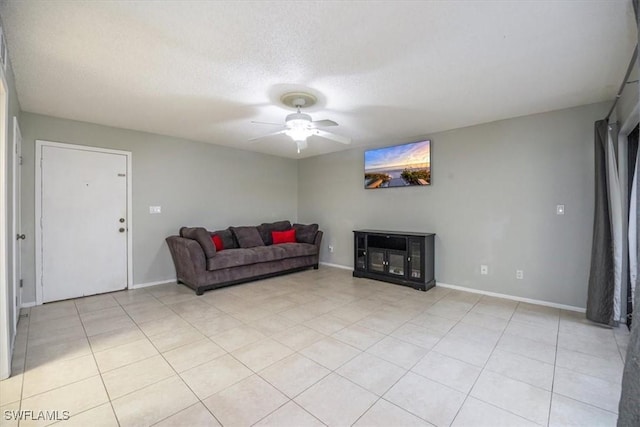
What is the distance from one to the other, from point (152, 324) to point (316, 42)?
3150 mm

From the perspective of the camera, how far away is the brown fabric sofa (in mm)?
4047

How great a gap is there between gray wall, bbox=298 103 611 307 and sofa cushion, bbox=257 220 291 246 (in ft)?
6.63

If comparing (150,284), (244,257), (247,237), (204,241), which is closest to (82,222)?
(150,284)

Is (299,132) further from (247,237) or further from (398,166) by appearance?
(247,237)

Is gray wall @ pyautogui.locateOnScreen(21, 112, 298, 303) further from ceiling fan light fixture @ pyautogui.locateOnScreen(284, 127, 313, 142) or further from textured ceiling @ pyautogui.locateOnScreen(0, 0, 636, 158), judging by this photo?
ceiling fan light fixture @ pyautogui.locateOnScreen(284, 127, 313, 142)

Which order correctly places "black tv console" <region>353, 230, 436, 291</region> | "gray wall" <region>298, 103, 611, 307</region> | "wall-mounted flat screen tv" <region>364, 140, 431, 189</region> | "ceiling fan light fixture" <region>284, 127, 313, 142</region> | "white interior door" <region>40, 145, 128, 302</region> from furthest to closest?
"wall-mounted flat screen tv" <region>364, 140, 431, 189</region>
"black tv console" <region>353, 230, 436, 291</region>
"white interior door" <region>40, 145, 128, 302</region>
"gray wall" <region>298, 103, 611, 307</region>
"ceiling fan light fixture" <region>284, 127, 313, 142</region>

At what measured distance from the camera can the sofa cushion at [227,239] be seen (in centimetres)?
495

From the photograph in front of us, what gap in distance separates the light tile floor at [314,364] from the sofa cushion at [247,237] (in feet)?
5.14

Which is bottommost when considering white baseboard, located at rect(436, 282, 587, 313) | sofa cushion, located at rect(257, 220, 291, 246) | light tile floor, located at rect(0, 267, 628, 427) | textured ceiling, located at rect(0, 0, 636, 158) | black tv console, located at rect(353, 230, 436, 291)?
light tile floor, located at rect(0, 267, 628, 427)

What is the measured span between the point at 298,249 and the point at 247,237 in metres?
0.96

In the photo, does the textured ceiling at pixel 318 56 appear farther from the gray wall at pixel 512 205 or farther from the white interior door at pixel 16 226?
the white interior door at pixel 16 226

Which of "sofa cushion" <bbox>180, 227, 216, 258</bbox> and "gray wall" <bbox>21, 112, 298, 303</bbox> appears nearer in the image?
"gray wall" <bbox>21, 112, 298, 303</bbox>

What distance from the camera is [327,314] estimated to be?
3.26m

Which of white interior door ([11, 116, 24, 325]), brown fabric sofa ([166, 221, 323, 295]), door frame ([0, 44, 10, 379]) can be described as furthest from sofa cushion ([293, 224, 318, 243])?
door frame ([0, 44, 10, 379])
